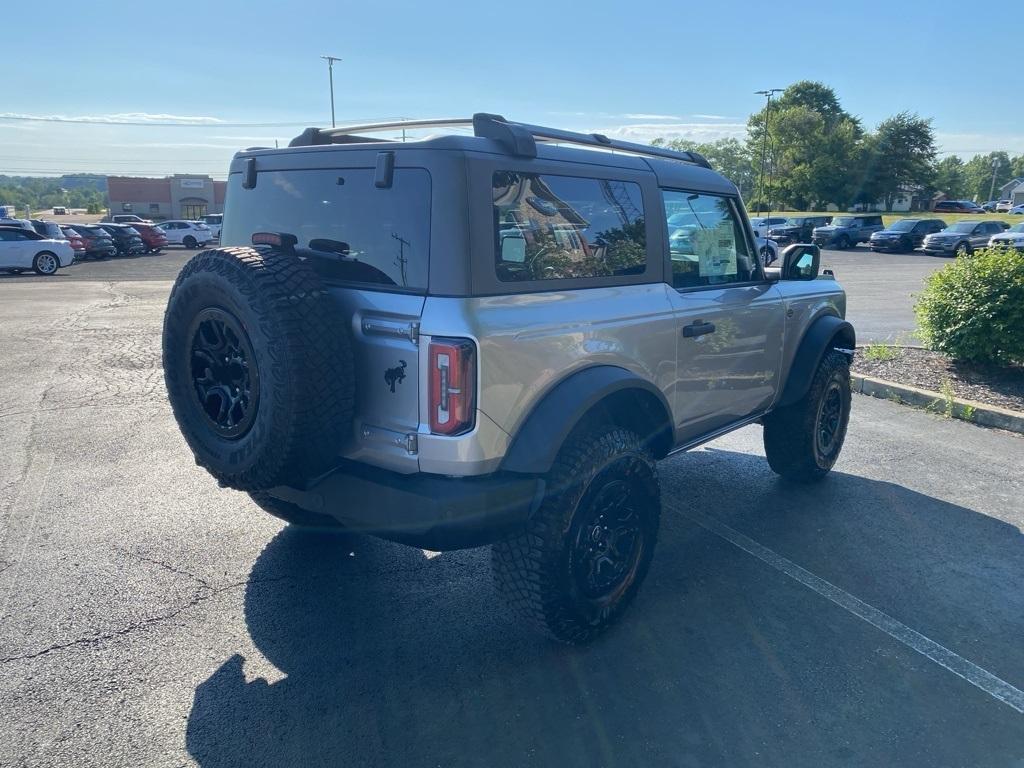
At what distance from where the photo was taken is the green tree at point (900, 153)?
6819 cm

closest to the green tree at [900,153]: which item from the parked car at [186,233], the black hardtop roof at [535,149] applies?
the parked car at [186,233]

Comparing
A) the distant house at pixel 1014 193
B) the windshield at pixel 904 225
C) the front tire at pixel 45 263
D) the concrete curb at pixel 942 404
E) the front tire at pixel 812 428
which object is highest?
the distant house at pixel 1014 193

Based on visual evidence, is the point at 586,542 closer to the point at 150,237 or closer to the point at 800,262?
the point at 800,262

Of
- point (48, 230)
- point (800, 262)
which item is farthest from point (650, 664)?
point (48, 230)

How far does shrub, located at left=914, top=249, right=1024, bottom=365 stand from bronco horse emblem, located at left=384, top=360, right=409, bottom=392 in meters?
7.18

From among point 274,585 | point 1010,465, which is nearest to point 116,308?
point 274,585

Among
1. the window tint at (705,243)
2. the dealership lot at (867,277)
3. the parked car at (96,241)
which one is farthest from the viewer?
the parked car at (96,241)

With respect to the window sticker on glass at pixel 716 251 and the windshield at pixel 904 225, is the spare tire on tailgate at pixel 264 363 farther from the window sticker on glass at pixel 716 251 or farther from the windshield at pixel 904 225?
the windshield at pixel 904 225

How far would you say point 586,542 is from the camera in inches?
133

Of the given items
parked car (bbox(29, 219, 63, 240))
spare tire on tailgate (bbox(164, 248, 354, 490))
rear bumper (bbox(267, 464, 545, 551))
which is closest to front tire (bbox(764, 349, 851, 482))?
rear bumper (bbox(267, 464, 545, 551))

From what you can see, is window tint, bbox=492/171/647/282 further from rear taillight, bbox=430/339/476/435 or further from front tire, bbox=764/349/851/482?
front tire, bbox=764/349/851/482

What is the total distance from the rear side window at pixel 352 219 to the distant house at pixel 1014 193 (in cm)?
12053

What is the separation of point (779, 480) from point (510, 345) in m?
3.40

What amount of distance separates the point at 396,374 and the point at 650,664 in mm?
1667
